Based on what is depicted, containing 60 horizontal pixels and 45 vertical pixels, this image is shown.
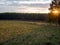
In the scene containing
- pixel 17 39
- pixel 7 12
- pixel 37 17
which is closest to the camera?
pixel 17 39

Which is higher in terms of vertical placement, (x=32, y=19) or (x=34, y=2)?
(x=34, y=2)

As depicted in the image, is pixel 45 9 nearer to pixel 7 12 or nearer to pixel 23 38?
pixel 7 12

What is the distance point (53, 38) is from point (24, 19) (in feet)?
24.1

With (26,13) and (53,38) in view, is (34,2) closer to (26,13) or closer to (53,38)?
(26,13)

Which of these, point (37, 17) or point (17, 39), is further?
point (37, 17)

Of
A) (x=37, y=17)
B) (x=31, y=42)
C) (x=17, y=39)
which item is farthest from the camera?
(x=37, y=17)

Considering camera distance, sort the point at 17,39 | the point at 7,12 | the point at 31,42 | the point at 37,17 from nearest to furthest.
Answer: the point at 31,42
the point at 17,39
the point at 37,17
the point at 7,12

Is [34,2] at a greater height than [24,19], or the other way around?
[34,2]

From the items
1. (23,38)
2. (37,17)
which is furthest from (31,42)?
(37,17)

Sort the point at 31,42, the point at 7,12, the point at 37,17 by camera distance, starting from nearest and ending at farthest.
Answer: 1. the point at 31,42
2. the point at 37,17
3. the point at 7,12

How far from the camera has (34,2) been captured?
1538cm

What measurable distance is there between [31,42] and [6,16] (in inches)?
329

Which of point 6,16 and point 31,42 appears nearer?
point 31,42

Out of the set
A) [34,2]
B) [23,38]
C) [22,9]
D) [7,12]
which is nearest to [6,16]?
[7,12]
